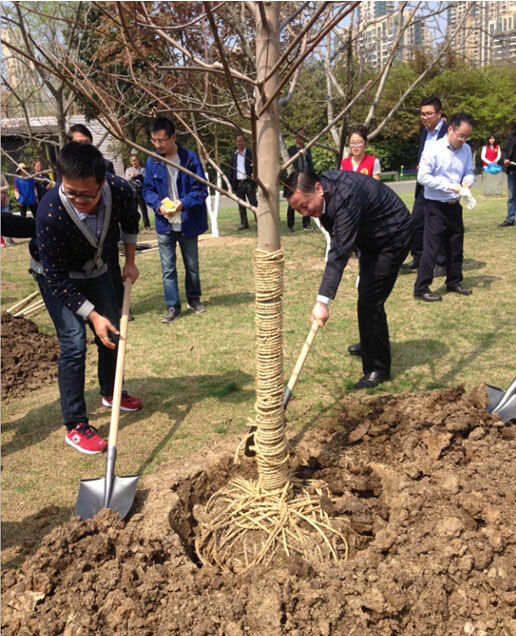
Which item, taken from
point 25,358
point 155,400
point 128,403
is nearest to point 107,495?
point 128,403

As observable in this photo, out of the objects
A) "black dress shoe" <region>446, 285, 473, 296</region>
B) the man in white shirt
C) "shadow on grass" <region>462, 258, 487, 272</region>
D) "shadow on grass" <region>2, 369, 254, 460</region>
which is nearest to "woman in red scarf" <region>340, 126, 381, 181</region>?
the man in white shirt

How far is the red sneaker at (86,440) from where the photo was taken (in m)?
3.65

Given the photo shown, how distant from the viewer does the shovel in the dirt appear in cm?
315

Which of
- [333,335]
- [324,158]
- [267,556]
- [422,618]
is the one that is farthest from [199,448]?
[324,158]

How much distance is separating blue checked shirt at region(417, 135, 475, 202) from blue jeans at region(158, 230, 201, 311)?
112 inches

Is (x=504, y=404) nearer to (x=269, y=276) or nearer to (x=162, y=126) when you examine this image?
(x=269, y=276)

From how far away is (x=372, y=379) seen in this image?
4312mm

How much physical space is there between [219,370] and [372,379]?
1.43 metres

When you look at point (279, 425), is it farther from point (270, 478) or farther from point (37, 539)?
point (37, 539)

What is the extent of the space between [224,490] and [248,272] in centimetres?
576

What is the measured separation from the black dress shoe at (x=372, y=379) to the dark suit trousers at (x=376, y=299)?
36mm

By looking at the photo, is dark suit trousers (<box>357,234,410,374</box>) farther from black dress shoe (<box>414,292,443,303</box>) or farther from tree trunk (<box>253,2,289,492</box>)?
black dress shoe (<box>414,292,443,303</box>)

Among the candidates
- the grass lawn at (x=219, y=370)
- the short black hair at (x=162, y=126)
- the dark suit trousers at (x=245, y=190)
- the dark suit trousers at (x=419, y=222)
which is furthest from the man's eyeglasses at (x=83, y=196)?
the dark suit trousers at (x=245, y=190)

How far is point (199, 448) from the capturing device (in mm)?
3576
